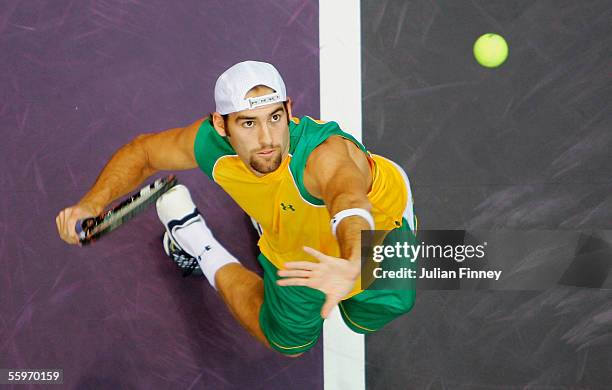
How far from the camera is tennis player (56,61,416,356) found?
8.81 feet

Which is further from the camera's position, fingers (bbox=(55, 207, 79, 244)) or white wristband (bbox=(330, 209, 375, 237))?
fingers (bbox=(55, 207, 79, 244))

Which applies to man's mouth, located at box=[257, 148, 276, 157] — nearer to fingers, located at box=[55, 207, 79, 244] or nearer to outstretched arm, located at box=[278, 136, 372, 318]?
outstretched arm, located at box=[278, 136, 372, 318]

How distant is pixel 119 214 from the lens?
10.3ft

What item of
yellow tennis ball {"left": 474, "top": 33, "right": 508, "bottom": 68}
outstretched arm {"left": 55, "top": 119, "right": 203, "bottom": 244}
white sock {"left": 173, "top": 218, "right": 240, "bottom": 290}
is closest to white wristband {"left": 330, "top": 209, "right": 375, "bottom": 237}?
outstretched arm {"left": 55, "top": 119, "right": 203, "bottom": 244}

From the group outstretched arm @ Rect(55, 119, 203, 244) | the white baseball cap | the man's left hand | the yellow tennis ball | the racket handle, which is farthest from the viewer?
the yellow tennis ball

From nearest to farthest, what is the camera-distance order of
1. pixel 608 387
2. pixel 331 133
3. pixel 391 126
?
pixel 331 133, pixel 608 387, pixel 391 126

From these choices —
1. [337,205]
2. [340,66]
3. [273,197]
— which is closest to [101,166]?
[273,197]

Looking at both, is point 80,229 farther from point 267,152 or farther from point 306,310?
point 306,310

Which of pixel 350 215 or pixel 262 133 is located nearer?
pixel 350 215

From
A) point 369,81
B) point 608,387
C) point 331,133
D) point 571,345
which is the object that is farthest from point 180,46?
point 608,387

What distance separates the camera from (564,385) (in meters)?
3.40

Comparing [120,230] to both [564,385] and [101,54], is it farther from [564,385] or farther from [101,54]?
[564,385]

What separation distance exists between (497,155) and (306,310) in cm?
128

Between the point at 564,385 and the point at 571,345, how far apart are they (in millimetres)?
180
